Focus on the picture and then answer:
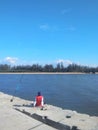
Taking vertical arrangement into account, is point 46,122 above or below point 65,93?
above

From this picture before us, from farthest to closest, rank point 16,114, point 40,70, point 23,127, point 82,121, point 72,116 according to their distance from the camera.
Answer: point 40,70, point 16,114, point 72,116, point 82,121, point 23,127

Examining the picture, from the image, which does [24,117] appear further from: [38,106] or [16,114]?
[38,106]

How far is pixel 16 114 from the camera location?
1321 cm

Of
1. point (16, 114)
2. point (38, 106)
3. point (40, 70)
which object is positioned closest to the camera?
point (16, 114)

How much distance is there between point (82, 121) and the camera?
11156 millimetres

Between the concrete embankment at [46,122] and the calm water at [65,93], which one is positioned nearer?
the concrete embankment at [46,122]

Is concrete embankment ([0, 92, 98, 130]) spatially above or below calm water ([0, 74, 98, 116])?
above

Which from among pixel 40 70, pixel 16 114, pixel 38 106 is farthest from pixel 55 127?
pixel 40 70

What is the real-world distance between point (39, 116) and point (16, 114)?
131 cm

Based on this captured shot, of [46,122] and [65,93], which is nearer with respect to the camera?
[46,122]

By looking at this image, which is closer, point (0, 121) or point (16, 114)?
point (0, 121)

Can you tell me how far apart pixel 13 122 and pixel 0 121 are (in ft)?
1.91

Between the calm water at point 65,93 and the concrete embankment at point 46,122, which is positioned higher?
the concrete embankment at point 46,122

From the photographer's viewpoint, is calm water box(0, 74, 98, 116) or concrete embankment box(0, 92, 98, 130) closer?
concrete embankment box(0, 92, 98, 130)
